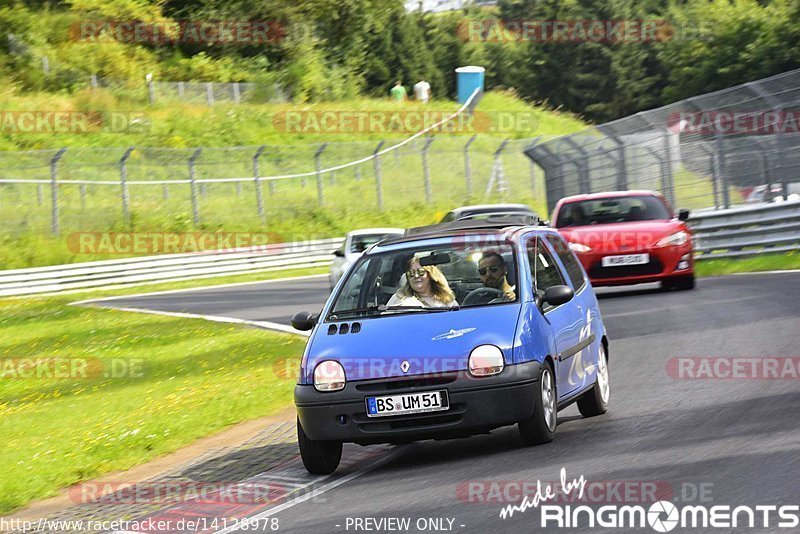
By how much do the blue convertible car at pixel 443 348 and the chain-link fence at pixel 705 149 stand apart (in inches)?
552

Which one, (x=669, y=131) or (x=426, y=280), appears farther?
(x=669, y=131)

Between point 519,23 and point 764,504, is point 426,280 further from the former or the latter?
point 519,23

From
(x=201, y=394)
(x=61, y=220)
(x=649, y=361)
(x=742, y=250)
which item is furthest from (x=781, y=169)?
(x=61, y=220)

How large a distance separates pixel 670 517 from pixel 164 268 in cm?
3231

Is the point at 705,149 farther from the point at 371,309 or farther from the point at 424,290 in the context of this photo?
the point at 371,309

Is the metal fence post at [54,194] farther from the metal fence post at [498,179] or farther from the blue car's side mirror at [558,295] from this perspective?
the blue car's side mirror at [558,295]

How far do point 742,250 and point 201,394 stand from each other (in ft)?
46.2

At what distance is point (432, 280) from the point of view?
9.16m

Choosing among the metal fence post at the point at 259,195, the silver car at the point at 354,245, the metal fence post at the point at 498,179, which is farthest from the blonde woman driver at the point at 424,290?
the metal fence post at the point at 498,179

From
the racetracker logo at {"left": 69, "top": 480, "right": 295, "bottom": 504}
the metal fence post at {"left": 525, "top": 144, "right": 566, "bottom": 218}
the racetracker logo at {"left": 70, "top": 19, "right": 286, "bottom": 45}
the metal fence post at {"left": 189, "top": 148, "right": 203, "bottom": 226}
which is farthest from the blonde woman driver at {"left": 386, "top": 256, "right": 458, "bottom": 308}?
the racetracker logo at {"left": 70, "top": 19, "right": 286, "bottom": 45}

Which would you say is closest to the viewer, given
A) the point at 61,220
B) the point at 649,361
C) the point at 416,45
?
the point at 649,361

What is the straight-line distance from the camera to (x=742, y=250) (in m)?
24.7

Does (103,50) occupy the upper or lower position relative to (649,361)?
upper

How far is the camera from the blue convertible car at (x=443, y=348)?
320 inches
